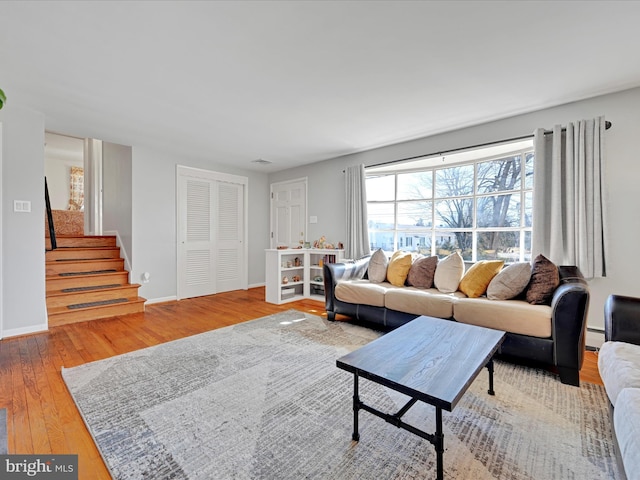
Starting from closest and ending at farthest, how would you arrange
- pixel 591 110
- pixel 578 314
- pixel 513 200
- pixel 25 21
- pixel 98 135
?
pixel 25 21 < pixel 578 314 < pixel 591 110 < pixel 513 200 < pixel 98 135

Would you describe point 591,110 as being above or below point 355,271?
above

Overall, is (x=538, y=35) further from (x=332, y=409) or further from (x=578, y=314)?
(x=332, y=409)

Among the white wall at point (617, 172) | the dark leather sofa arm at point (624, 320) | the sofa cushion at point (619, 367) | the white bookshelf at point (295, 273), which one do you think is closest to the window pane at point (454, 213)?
the white wall at point (617, 172)

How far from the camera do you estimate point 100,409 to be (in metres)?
1.81

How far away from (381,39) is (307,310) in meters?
3.24

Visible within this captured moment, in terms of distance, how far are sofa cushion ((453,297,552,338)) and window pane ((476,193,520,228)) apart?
1187 mm

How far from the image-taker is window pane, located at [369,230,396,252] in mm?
4467

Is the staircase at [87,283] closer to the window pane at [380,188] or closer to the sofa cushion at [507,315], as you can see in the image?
the window pane at [380,188]

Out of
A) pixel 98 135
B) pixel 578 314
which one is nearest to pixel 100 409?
pixel 578 314

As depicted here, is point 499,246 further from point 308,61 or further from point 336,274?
point 308,61

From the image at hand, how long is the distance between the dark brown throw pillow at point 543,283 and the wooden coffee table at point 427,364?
32.8 inches

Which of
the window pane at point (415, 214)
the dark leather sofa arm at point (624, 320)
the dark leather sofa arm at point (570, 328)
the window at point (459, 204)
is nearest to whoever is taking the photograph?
the dark leather sofa arm at point (624, 320)

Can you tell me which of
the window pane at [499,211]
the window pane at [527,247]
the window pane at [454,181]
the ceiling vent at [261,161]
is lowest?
the window pane at [527,247]

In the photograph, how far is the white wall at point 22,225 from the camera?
3072 millimetres
